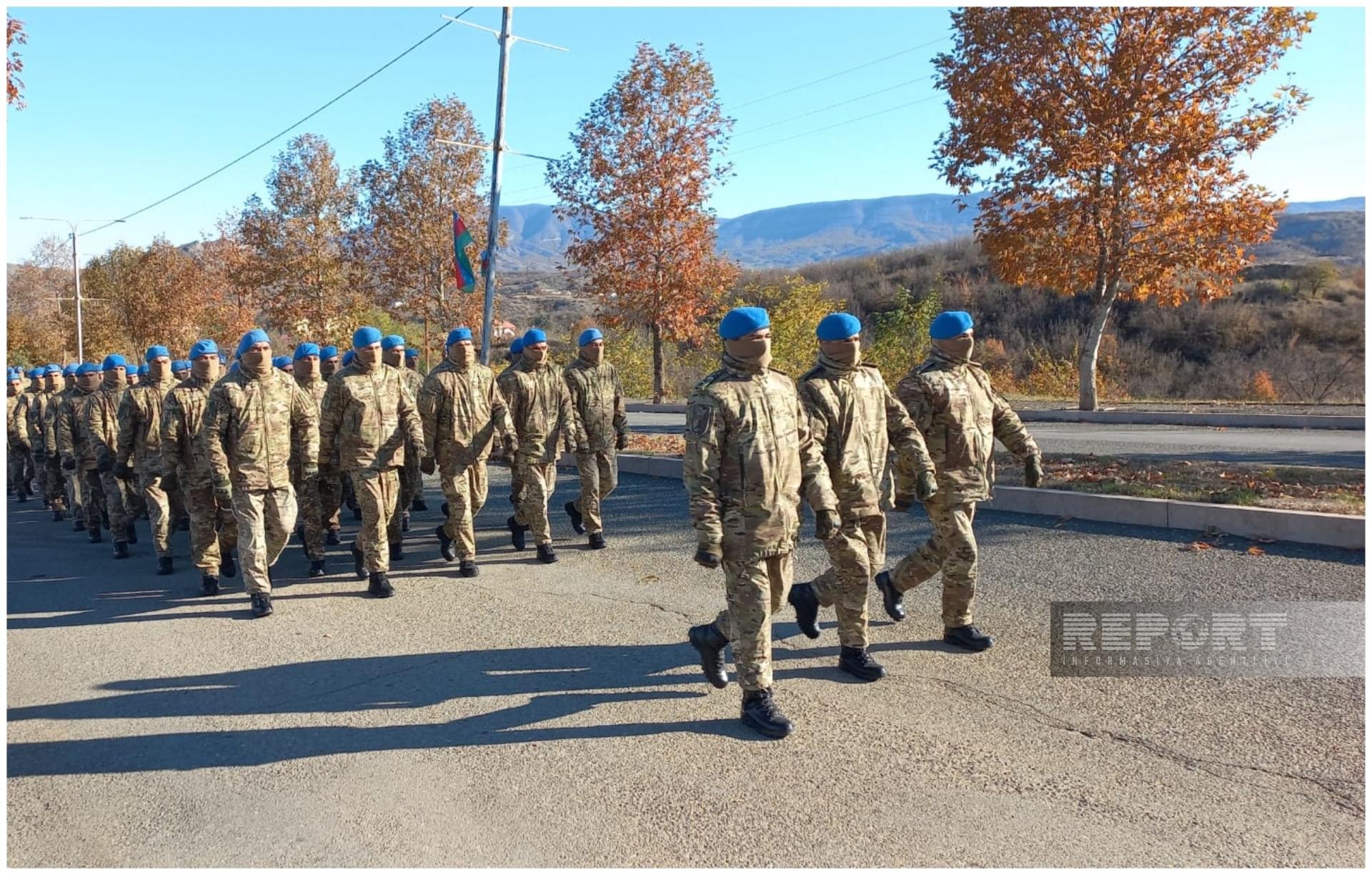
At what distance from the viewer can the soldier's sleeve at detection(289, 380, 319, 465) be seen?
746 cm

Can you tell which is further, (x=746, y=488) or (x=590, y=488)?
(x=590, y=488)

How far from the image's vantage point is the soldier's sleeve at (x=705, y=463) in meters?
4.35

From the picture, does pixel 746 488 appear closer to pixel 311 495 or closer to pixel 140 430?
pixel 311 495

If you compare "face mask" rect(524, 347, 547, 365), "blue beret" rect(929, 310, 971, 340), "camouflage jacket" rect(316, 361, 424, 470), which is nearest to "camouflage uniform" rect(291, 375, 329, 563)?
"camouflage jacket" rect(316, 361, 424, 470)

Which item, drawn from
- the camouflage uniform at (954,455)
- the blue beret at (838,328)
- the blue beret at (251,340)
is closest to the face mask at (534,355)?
the blue beret at (251,340)

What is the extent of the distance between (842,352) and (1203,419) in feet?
46.1

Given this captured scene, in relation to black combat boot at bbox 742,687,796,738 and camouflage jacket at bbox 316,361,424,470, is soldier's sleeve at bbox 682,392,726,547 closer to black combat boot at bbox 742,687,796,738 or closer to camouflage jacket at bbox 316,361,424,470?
black combat boot at bbox 742,687,796,738

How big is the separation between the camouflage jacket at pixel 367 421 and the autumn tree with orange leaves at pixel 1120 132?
37.5ft

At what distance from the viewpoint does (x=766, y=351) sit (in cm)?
455

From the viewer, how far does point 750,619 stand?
4.44m

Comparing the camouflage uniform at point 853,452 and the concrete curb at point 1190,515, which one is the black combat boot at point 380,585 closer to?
the camouflage uniform at point 853,452

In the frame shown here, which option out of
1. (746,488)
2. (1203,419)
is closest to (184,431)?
(746,488)

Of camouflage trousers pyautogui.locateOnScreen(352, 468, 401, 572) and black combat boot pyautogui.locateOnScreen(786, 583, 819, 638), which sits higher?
camouflage trousers pyautogui.locateOnScreen(352, 468, 401, 572)

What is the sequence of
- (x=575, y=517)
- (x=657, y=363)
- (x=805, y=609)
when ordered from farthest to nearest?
1. (x=657, y=363)
2. (x=575, y=517)
3. (x=805, y=609)
